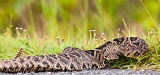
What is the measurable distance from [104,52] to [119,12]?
5956mm

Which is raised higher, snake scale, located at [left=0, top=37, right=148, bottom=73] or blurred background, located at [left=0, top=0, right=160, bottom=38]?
blurred background, located at [left=0, top=0, right=160, bottom=38]

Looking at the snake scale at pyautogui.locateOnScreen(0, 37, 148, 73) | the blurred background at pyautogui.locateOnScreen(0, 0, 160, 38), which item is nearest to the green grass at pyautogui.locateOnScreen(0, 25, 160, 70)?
the snake scale at pyautogui.locateOnScreen(0, 37, 148, 73)

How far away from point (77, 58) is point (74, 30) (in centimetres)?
367

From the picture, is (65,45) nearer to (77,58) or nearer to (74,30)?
(77,58)

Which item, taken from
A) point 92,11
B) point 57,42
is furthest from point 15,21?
point 57,42

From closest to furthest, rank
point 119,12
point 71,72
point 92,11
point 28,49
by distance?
point 71,72 < point 28,49 < point 92,11 < point 119,12

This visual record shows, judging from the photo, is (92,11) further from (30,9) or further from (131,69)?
(131,69)

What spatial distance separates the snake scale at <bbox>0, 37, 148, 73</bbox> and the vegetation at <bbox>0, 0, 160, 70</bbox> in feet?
0.37

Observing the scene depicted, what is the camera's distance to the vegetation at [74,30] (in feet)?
28.1

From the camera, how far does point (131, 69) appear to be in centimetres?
809

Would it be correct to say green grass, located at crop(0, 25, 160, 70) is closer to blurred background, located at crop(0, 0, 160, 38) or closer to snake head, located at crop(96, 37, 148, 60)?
snake head, located at crop(96, 37, 148, 60)

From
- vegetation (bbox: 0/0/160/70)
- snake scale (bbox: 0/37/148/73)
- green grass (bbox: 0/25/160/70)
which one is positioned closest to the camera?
snake scale (bbox: 0/37/148/73)

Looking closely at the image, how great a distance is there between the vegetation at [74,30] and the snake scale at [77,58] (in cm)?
11

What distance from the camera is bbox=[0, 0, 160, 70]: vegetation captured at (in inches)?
337
